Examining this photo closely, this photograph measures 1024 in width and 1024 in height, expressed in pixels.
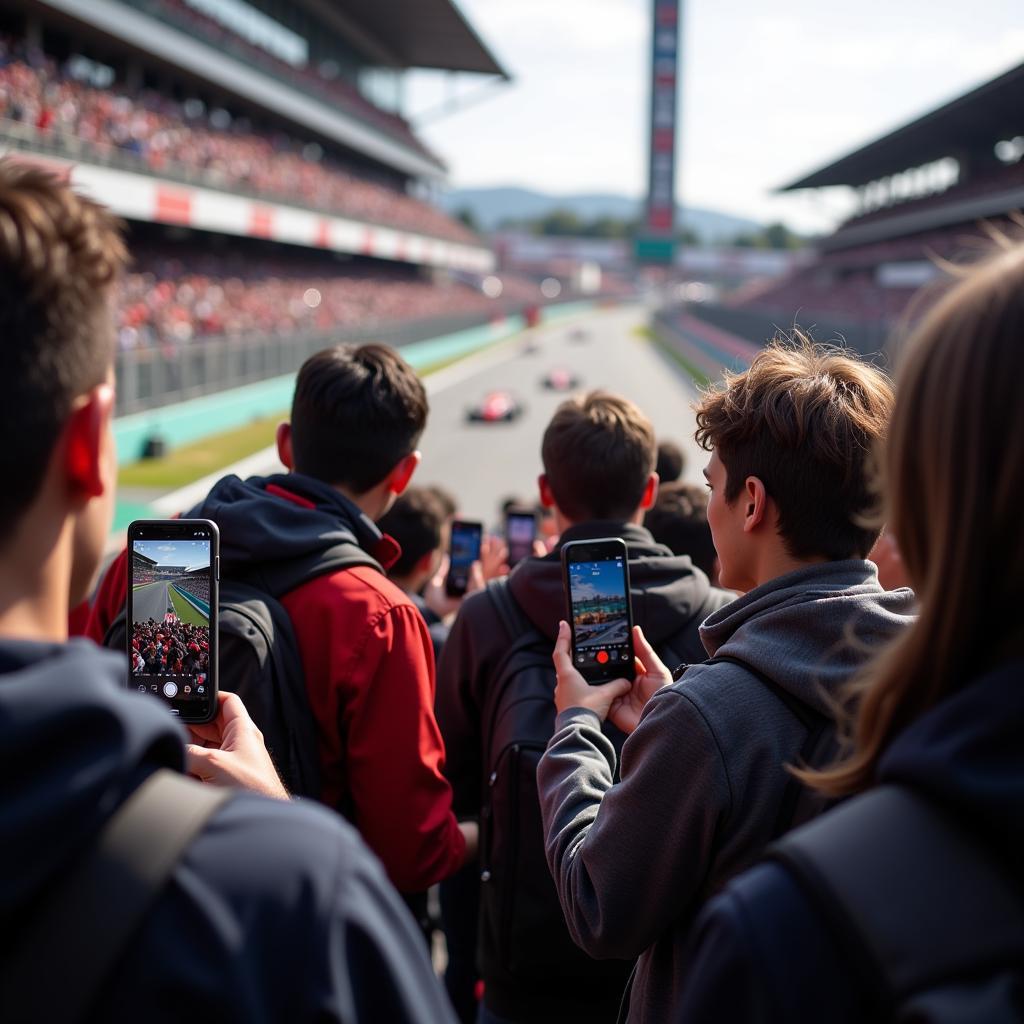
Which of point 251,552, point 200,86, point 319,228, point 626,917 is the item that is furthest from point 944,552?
point 319,228

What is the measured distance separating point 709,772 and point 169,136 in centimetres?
3232

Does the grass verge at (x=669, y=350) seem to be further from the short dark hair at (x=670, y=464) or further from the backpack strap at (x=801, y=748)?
the backpack strap at (x=801, y=748)

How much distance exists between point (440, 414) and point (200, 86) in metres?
14.3

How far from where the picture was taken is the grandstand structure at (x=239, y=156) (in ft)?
77.6

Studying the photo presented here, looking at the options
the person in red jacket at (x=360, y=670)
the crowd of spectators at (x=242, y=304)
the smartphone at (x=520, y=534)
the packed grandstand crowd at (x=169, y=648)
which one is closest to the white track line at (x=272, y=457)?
the person in red jacket at (x=360, y=670)

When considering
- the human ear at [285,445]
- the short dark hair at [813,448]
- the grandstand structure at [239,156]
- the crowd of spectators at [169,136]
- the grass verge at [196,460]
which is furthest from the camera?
the grandstand structure at [239,156]

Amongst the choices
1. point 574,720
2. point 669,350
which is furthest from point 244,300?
point 574,720

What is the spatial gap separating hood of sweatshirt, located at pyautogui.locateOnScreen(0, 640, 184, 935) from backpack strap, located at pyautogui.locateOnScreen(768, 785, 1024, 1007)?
65cm

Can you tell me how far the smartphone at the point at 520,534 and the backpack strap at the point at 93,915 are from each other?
416 cm

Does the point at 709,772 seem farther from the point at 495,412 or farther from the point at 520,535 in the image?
the point at 495,412

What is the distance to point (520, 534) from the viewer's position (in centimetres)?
530

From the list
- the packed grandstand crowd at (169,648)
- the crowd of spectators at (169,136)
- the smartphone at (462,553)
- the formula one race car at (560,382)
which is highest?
the crowd of spectators at (169,136)

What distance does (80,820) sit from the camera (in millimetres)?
1073

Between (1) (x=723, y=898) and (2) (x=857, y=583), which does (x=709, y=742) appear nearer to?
→ (2) (x=857, y=583)
